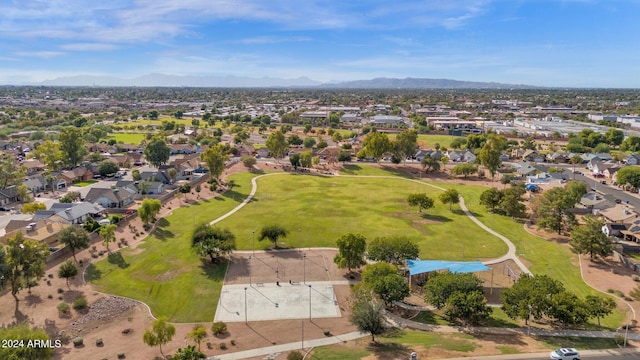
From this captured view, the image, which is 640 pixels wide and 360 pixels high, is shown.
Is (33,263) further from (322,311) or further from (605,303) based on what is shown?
(605,303)

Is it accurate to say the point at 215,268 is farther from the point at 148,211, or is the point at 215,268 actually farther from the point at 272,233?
the point at 148,211

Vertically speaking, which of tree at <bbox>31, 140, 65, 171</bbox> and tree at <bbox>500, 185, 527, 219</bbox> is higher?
tree at <bbox>31, 140, 65, 171</bbox>

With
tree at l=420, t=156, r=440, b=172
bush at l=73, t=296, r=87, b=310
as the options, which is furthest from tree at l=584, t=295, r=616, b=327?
tree at l=420, t=156, r=440, b=172

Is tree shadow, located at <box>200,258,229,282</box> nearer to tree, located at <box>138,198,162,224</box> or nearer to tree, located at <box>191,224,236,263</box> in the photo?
tree, located at <box>191,224,236,263</box>

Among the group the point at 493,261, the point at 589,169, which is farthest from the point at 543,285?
the point at 589,169

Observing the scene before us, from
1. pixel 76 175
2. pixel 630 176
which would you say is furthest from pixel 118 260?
pixel 630 176
